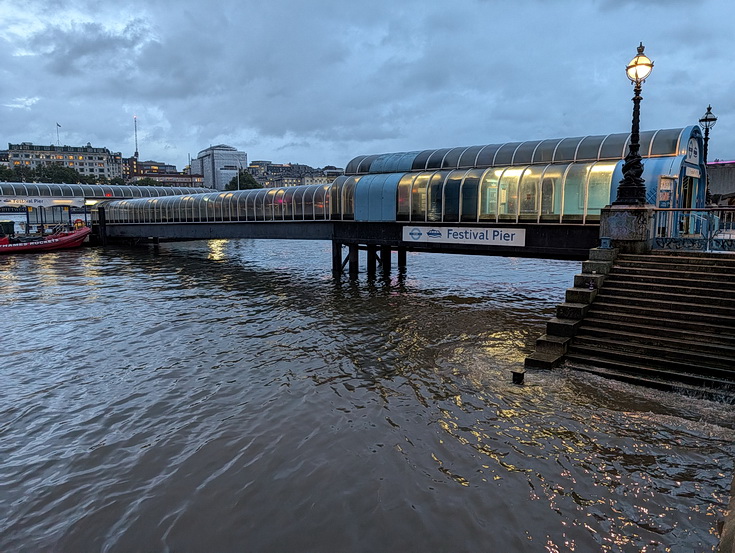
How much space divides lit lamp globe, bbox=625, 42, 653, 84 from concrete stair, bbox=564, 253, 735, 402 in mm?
5339

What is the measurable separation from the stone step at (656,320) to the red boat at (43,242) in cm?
6074

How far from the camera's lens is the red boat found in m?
52.6

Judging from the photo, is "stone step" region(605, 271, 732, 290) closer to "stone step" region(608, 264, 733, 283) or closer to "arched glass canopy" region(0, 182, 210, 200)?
"stone step" region(608, 264, 733, 283)

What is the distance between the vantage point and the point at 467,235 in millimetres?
24875

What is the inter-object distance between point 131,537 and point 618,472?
25.8 ft

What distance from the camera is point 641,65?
13.9 m

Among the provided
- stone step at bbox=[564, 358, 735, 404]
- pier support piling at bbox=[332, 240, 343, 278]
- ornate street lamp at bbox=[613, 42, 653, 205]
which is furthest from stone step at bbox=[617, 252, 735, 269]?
pier support piling at bbox=[332, 240, 343, 278]

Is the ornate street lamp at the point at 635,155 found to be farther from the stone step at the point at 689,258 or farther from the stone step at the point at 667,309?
the stone step at the point at 667,309

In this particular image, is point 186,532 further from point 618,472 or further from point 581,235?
point 581,235

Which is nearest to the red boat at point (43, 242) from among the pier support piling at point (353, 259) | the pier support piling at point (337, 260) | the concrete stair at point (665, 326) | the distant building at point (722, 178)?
the pier support piling at point (337, 260)

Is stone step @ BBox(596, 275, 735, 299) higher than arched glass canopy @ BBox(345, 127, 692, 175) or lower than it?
lower

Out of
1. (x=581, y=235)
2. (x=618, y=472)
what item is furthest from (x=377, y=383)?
(x=581, y=235)

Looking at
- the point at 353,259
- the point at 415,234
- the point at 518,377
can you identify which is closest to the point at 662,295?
the point at 518,377

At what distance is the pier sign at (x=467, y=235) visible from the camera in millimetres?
23102
